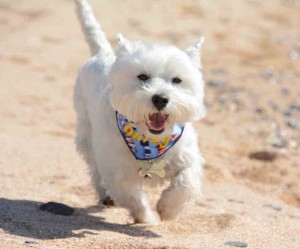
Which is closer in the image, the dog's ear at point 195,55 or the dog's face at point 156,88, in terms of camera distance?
the dog's face at point 156,88

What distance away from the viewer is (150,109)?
501 cm

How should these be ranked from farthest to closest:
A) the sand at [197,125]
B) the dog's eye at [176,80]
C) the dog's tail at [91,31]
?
the dog's tail at [91,31], the sand at [197,125], the dog's eye at [176,80]

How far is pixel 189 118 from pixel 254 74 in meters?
7.52

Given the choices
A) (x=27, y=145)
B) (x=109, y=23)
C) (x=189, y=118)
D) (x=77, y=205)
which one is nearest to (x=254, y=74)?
(x=109, y=23)

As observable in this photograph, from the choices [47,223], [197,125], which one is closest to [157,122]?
[47,223]

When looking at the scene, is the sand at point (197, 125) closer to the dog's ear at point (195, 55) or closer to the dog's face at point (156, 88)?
the dog's face at point (156, 88)

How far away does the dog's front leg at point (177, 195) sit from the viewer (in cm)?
553

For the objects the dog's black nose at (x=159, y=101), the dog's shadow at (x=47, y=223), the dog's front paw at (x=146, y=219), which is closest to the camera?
the dog's black nose at (x=159, y=101)

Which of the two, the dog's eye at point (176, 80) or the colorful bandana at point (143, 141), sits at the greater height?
the dog's eye at point (176, 80)

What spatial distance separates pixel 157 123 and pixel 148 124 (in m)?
0.06

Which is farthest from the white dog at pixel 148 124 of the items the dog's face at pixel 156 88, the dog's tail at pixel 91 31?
the dog's tail at pixel 91 31

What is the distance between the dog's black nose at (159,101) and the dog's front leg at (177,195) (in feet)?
2.57

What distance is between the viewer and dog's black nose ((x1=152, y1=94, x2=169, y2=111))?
4980 millimetres

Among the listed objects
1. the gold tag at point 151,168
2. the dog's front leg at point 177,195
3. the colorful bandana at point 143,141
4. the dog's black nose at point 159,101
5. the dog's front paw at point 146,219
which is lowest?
the dog's front paw at point 146,219
